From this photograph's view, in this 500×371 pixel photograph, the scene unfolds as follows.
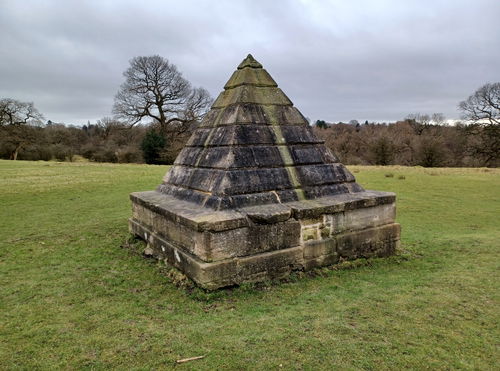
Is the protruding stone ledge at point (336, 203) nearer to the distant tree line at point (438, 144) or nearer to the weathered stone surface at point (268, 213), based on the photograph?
the weathered stone surface at point (268, 213)

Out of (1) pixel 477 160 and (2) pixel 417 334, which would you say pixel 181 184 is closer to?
(2) pixel 417 334

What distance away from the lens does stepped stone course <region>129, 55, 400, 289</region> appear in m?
4.37

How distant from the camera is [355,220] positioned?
538 cm

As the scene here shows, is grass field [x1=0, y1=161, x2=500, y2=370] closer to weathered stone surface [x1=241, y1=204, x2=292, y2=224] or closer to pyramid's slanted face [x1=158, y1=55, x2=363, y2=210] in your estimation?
weathered stone surface [x1=241, y1=204, x2=292, y2=224]

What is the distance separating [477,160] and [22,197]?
4038 cm

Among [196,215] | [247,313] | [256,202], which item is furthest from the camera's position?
[256,202]

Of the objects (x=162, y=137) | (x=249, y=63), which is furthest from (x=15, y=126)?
(x=249, y=63)

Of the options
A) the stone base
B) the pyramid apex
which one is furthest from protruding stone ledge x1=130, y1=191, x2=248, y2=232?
the pyramid apex

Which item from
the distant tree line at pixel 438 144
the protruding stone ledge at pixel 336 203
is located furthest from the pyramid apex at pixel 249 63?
the distant tree line at pixel 438 144

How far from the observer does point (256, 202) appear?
190 inches

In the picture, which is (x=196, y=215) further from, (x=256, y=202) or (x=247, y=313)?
(x=247, y=313)

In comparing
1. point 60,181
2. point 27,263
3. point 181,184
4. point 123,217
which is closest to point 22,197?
point 60,181

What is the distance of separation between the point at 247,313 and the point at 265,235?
114cm

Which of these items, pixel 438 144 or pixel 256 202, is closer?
pixel 256 202
